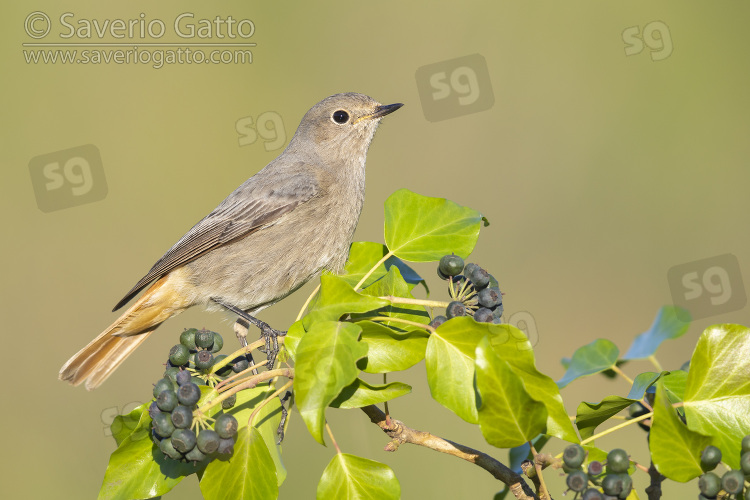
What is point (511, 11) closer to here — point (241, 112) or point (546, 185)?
point (546, 185)

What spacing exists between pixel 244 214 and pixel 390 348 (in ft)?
9.00

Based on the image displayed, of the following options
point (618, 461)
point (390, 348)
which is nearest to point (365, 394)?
point (390, 348)

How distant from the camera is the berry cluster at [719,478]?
1674 mm

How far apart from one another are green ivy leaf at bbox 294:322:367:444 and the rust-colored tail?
2713mm

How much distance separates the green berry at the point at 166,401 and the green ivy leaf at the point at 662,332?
1.62 meters

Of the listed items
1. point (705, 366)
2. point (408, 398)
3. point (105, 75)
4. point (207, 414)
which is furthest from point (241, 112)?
point (705, 366)

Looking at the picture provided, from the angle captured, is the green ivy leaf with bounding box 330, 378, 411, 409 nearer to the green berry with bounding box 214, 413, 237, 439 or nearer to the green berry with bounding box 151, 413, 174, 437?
the green berry with bounding box 214, 413, 237, 439

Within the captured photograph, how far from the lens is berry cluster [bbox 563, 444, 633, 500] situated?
171 cm

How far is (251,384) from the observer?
2004mm

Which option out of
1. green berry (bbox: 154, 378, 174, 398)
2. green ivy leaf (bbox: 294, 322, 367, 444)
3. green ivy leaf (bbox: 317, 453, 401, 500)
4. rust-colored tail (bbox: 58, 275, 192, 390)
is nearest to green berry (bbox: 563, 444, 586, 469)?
green ivy leaf (bbox: 317, 453, 401, 500)

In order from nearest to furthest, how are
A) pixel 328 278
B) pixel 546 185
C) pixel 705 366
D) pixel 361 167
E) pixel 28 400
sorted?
pixel 705 366 < pixel 328 278 < pixel 361 167 < pixel 28 400 < pixel 546 185

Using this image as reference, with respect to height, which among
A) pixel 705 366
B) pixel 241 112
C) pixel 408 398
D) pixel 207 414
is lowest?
pixel 408 398

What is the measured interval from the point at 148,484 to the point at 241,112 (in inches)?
260

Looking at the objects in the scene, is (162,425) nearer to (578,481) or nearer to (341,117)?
(578,481)
